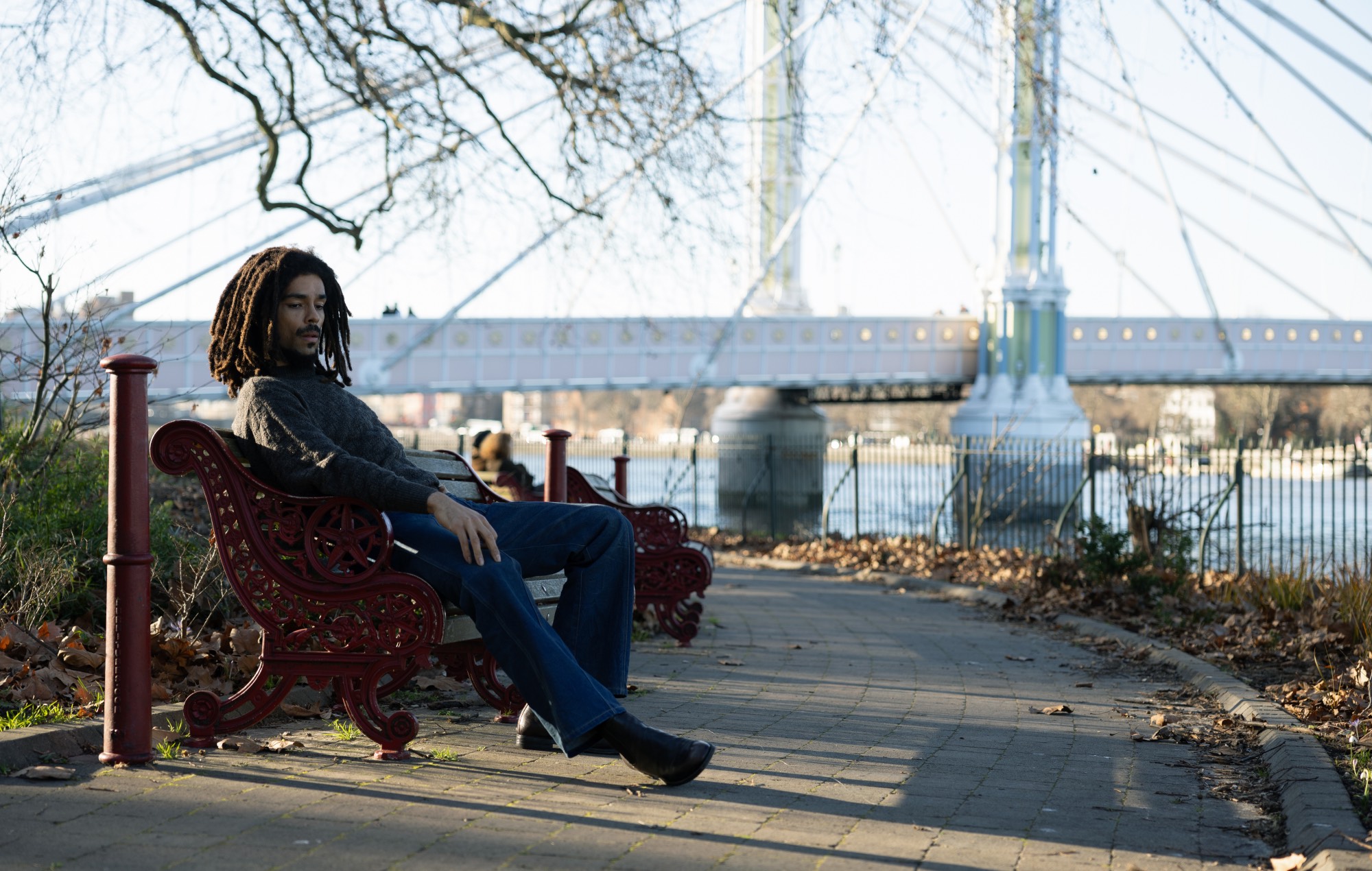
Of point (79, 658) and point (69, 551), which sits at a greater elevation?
point (69, 551)

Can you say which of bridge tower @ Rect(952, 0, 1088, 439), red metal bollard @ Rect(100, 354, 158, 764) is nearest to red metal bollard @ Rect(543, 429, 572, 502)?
red metal bollard @ Rect(100, 354, 158, 764)

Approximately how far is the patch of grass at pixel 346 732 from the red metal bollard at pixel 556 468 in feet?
6.93

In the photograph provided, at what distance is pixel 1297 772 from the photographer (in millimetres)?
3639

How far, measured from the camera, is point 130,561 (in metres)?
3.30

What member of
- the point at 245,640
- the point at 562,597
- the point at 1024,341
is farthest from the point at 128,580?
the point at 1024,341

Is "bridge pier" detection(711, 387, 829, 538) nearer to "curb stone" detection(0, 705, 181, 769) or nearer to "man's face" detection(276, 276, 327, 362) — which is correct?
"man's face" detection(276, 276, 327, 362)

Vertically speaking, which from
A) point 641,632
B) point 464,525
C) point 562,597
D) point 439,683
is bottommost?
point 641,632

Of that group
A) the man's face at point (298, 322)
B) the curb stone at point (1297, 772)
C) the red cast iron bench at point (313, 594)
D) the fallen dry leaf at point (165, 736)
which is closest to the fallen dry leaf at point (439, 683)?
the fallen dry leaf at point (165, 736)

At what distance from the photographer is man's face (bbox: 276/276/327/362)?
3.64 meters

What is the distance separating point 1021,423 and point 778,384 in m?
9.33

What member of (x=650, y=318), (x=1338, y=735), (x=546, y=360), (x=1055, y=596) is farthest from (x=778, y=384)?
(x=1338, y=735)

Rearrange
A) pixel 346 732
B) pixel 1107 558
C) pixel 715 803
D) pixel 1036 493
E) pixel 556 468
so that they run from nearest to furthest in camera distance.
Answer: pixel 715 803 < pixel 346 732 < pixel 556 468 < pixel 1107 558 < pixel 1036 493

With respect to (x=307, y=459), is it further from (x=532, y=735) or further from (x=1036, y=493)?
(x=1036, y=493)

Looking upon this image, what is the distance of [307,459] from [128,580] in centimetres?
54
